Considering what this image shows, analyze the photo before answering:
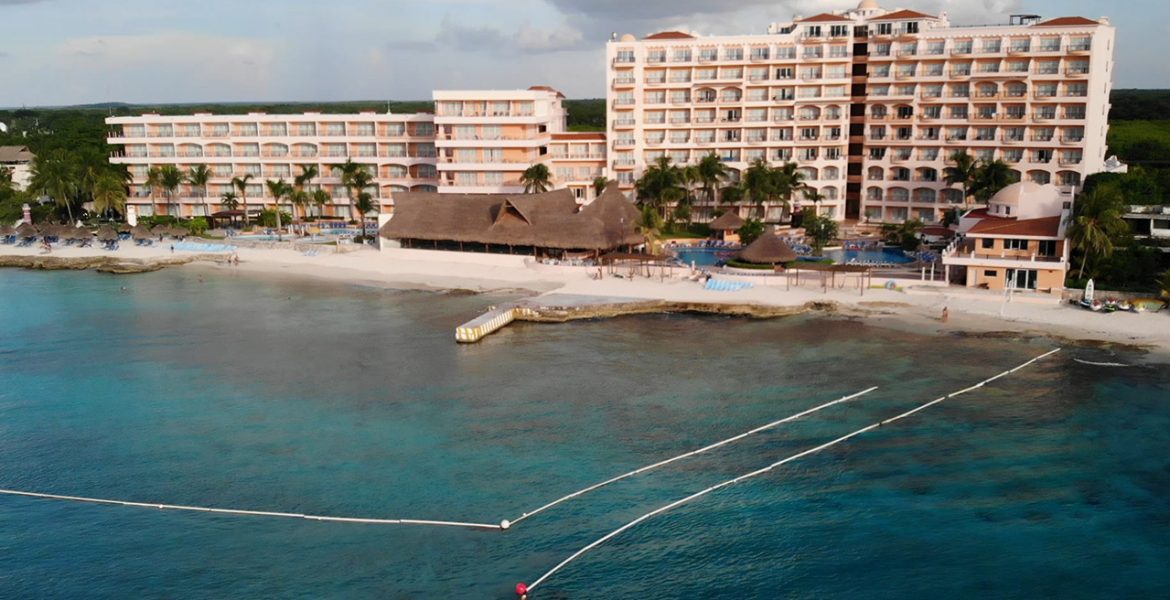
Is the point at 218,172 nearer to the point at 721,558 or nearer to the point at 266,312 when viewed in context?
the point at 266,312

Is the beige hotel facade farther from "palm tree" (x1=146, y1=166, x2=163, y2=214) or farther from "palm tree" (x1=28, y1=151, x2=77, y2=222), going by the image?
"palm tree" (x1=28, y1=151, x2=77, y2=222)

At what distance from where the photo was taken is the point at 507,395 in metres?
36.5

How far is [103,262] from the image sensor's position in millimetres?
69875

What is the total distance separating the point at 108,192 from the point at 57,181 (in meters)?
4.95

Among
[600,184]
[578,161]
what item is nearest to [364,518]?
[600,184]

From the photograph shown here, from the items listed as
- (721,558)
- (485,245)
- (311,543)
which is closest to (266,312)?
(485,245)

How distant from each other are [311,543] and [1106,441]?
25737 mm

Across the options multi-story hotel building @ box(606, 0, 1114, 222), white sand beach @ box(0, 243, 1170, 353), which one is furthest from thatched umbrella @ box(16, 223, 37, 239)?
multi-story hotel building @ box(606, 0, 1114, 222)

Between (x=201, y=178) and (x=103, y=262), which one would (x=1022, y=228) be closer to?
(x=103, y=262)

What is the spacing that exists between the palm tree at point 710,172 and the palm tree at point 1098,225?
3041cm

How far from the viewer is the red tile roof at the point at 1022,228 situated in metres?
52.4

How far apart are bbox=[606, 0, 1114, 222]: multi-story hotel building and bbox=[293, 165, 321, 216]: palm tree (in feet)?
88.9

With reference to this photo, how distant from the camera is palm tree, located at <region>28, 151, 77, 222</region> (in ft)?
278

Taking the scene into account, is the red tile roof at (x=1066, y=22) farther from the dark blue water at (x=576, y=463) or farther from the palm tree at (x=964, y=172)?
the dark blue water at (x=576, y=463)
